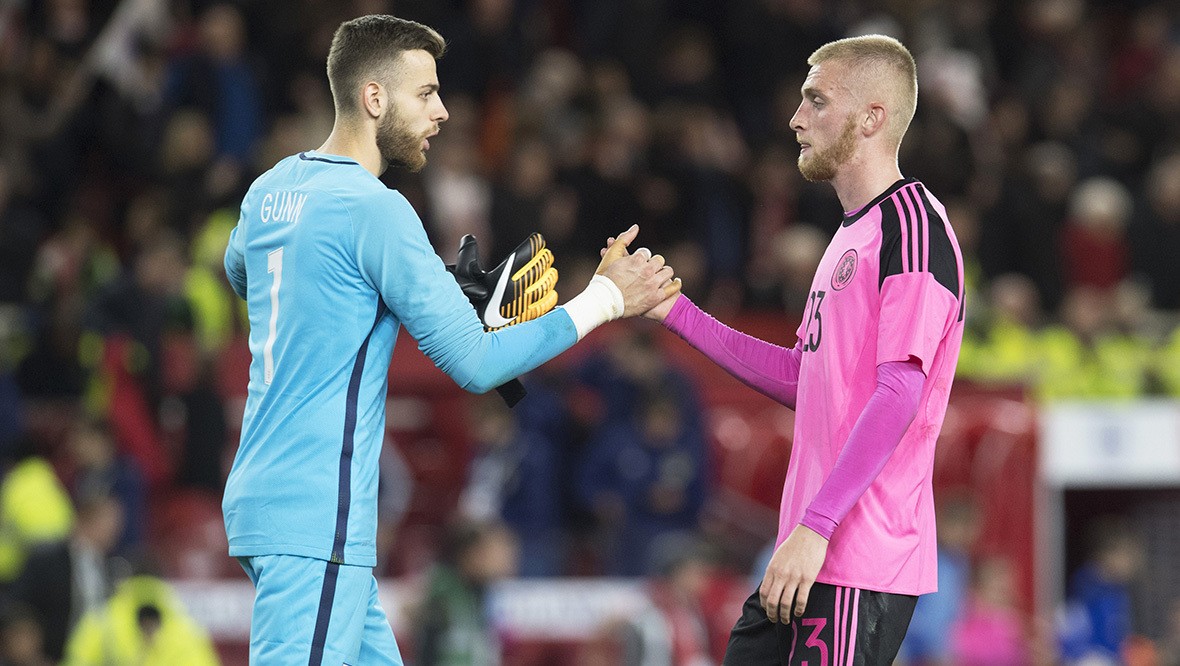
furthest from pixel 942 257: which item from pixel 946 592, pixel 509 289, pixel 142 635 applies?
pixel 946 592

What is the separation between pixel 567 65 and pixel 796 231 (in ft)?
8.83

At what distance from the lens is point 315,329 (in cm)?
421

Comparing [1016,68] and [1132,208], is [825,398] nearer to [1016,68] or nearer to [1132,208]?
[1132,208]

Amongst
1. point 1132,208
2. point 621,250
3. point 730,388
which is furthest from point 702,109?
point 621,250

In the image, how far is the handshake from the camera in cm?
463

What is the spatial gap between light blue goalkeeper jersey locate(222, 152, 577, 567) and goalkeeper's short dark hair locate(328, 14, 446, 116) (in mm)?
260

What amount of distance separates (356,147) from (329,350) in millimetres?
590

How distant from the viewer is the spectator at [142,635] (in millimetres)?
9070

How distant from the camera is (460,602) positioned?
9.57 metres

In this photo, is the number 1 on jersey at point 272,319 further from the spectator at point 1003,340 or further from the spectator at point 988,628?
the spectator at point 1003,340

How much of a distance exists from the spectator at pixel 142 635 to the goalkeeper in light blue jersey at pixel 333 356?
16.5 ft

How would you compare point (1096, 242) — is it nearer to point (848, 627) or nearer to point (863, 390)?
point (863, 390)

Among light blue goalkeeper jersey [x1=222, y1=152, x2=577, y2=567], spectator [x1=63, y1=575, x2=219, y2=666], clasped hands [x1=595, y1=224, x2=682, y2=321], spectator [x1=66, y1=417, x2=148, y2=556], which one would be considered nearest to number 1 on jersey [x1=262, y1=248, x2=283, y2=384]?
light blue goalkeeper jersey [x1=222, y1=152, x2=577, y2=567]

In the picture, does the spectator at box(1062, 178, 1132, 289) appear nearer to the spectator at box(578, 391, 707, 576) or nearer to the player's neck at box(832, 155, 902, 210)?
the spectator at box(578, 391, 707, 576)
